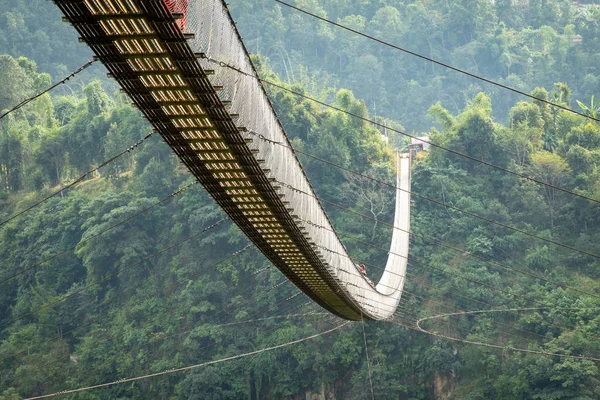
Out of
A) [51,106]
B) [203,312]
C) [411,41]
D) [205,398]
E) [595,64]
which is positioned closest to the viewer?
[205,398]

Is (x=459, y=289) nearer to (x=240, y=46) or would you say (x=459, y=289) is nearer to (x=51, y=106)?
(x=240, y=46)

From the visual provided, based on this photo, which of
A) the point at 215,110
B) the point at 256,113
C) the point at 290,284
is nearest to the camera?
the point at 215,110

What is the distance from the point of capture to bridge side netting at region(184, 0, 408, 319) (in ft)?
26.3

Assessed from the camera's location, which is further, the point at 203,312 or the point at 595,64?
the point at 595,64

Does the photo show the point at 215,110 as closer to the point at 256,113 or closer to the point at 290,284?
the point at 256,113

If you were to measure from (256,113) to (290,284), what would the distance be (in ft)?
80.4

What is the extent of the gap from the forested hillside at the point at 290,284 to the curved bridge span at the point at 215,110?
35.6ft

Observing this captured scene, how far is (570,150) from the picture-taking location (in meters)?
34.3

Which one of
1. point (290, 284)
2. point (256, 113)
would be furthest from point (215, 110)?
point (290, 284)

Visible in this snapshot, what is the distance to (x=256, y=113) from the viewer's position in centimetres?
980

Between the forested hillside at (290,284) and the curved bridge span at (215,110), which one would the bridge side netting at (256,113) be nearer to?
the curved bridge span at (215,110)

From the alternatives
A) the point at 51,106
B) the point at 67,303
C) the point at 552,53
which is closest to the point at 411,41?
the point at 552,53

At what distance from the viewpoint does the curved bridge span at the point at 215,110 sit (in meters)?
7.20

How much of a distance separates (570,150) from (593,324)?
28.4 ft
